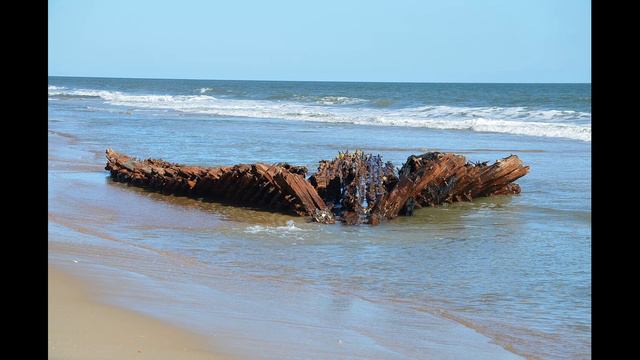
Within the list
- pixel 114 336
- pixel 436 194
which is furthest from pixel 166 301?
pixel 436 194

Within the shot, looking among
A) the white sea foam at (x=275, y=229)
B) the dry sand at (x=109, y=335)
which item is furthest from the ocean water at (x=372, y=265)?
the dry sand at (x=109, y=335)

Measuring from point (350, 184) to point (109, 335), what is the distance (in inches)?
228

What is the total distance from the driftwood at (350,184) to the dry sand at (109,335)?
14.7 feet

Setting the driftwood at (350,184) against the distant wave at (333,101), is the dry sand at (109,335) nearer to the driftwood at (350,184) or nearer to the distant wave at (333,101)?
the driftwood at (350,184)

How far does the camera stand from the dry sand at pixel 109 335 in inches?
159

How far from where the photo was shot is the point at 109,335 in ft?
14.4

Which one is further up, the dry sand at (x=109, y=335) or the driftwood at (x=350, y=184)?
the driftwood at (x=350, y=184)

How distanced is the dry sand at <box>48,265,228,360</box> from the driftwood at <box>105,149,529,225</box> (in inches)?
176

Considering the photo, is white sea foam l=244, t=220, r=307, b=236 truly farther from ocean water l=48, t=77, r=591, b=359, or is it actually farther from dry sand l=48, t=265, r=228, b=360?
dry sand l=48, t=265, r=228, b=360


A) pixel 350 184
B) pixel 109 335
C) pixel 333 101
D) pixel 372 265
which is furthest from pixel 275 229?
pixel 333 101

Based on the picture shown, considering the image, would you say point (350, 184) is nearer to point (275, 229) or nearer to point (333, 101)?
point (275, 229)

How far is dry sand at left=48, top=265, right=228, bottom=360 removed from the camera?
159 inches
